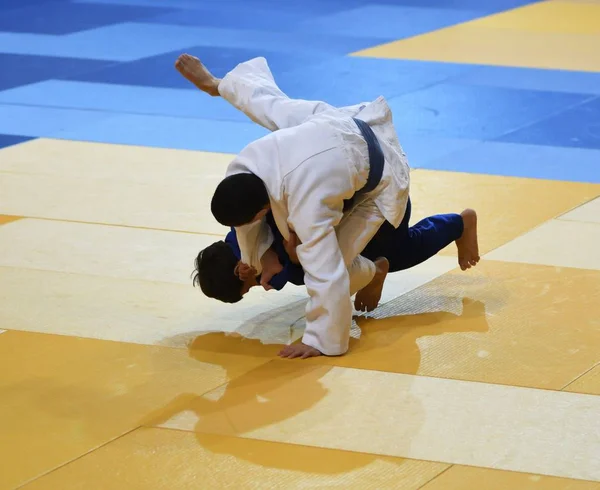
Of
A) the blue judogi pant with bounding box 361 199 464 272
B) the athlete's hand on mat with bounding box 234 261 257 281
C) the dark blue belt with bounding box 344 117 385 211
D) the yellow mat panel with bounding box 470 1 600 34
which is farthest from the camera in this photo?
the yellow mat panel with bounding box 470 1 600 34

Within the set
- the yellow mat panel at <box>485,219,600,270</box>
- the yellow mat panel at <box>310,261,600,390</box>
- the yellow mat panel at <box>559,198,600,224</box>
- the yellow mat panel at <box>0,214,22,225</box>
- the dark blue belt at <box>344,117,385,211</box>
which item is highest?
the dark blue belt at <box>344,117,385,211</box>

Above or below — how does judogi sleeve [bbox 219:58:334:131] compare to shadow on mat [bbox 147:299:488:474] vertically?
above

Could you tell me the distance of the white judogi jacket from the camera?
4.53m

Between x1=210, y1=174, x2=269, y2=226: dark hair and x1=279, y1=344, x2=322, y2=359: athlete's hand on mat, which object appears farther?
x1=279, y1=344, x2=322, y2=359: athlete's hand on mat

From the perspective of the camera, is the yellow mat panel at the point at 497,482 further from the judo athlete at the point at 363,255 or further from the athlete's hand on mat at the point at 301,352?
the judo athlete at the point at 363,255

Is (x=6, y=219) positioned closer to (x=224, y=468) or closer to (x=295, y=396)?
(x=295, y=396)

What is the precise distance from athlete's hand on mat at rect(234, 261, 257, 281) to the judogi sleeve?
2.07 ft

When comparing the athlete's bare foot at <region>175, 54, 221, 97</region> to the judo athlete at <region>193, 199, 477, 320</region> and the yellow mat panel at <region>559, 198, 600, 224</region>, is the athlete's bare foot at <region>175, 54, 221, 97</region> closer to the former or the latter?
the judo athlete at <region>193, 199, 477, 320</region>

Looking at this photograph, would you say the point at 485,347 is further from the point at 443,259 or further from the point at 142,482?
the point at 142,482

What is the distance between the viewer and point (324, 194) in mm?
4543

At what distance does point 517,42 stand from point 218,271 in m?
8.21

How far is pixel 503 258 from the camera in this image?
5953mm

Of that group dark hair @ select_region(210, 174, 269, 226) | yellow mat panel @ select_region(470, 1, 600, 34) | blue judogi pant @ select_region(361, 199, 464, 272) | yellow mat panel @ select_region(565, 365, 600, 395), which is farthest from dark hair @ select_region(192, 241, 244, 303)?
yellow mat panel @ select_region(470, 1, 600, 34)

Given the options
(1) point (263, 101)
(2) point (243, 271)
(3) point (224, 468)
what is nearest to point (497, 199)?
(1) point (263, 101)
